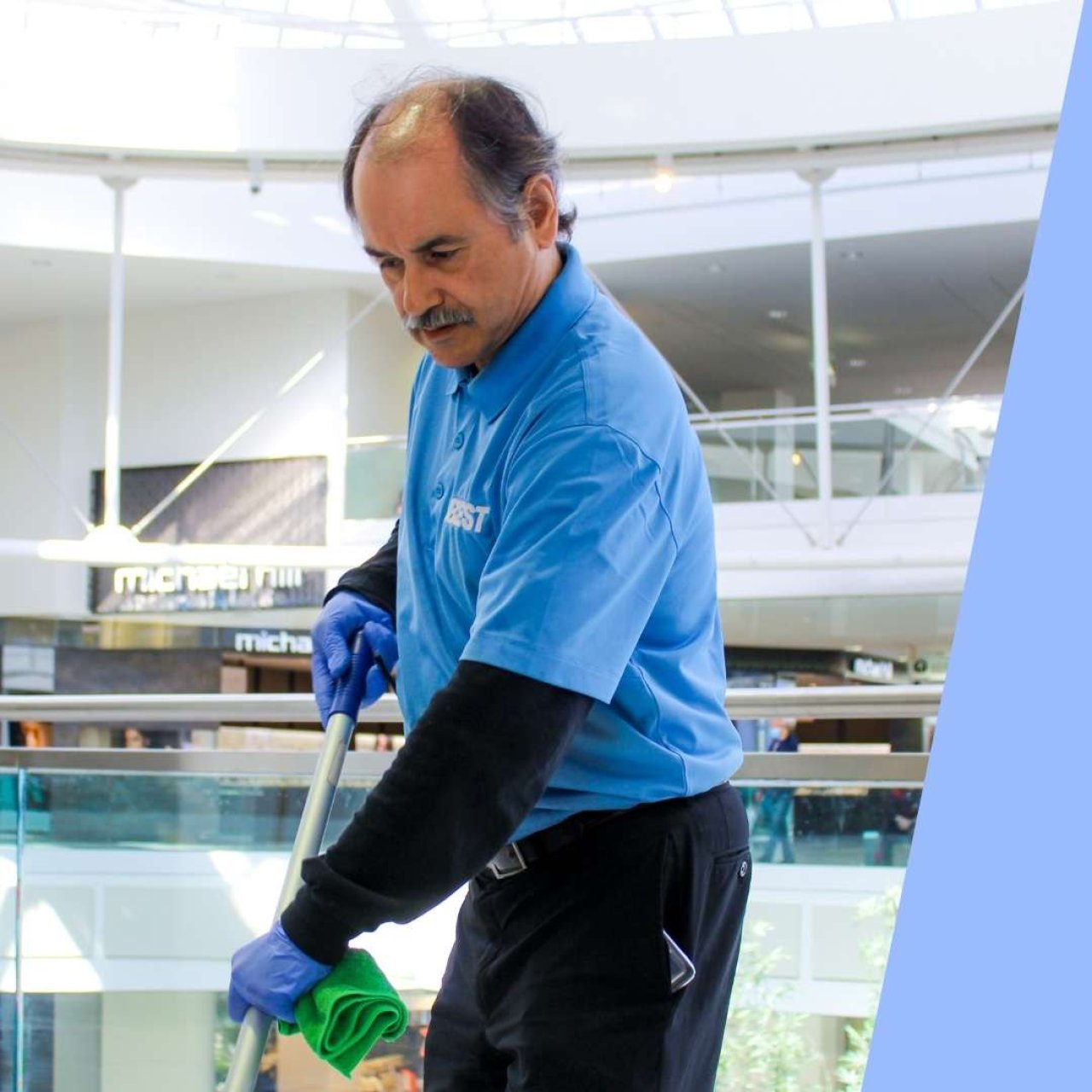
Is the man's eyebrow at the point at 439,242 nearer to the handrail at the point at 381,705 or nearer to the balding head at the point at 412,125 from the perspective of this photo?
the balding head at the point at 412,125

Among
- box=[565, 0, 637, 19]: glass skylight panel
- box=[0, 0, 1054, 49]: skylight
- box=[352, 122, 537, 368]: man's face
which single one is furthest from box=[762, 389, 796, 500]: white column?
box=[352, 122, 537, 368]: man's face

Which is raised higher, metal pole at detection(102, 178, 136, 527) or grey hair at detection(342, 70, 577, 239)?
metal pole at detection(102, 178, 136, 527)

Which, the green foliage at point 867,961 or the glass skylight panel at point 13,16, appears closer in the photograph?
the green foliage at point 867,961

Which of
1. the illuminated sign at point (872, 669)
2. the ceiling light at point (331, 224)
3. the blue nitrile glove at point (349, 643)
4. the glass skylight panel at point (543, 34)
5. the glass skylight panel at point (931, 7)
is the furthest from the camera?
the illuminated sign at point (872, 669)

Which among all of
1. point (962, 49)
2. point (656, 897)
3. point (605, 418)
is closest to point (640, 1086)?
point (656, 897)

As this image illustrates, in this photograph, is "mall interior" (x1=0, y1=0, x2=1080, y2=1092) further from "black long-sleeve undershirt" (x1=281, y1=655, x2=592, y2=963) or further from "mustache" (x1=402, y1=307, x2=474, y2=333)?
"black long-sleeve undershirt" (x1=281, y1=655, x2=592, y2=963)

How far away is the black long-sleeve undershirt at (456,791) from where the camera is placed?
1.40 meters

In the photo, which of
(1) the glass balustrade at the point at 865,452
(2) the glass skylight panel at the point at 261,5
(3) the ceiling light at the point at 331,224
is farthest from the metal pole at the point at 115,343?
(1) the glass balustrade at the point at 865,452

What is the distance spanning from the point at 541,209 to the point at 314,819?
0.78m

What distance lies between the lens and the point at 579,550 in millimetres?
1411

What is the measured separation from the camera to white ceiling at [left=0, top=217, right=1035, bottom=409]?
67.1 feet

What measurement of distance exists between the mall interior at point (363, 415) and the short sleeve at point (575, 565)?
76cm

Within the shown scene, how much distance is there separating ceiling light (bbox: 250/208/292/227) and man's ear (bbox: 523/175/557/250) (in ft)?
64.5

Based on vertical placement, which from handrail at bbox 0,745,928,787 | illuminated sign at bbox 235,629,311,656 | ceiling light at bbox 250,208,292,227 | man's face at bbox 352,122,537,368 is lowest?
handrail at bbox 0,745,928,787
